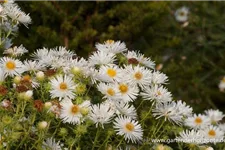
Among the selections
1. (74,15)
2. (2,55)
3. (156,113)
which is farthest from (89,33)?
(156,113)

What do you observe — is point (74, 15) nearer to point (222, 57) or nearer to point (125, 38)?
point (125, 38)

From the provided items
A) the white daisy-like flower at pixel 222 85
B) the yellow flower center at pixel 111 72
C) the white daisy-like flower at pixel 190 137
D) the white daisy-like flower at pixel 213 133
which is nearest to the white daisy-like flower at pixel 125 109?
the yellow flower center at pixel 111 72

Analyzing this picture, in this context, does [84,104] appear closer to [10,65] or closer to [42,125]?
[42,125]

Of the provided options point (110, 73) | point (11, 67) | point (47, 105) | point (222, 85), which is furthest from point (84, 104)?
point (222, 85)

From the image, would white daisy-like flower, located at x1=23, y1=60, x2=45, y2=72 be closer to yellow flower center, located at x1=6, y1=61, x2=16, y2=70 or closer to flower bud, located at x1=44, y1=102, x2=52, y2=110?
yellow flower center, located at x1=6, y1=61, x2=16, y2=70

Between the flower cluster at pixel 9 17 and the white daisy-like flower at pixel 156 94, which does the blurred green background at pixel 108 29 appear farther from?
the white daisy-like flower at pixel 156 94

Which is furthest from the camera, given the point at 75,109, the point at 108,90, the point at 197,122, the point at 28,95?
the point at 197,122
